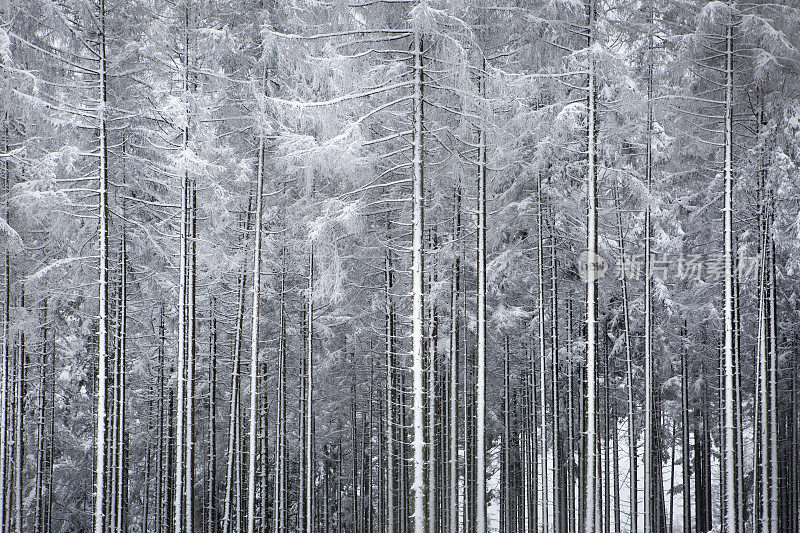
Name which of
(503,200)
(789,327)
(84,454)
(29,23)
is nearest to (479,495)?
(503,200)

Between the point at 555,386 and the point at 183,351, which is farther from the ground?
the point at 183,351

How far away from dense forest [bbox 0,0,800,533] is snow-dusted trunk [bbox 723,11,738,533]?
60 mm

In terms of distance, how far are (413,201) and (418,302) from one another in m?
1.89

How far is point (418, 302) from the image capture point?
1201 centimetres

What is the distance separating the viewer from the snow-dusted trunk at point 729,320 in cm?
1403

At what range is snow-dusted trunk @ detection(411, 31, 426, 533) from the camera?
11.6m

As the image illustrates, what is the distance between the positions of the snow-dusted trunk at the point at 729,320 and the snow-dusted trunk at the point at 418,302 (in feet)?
22.5

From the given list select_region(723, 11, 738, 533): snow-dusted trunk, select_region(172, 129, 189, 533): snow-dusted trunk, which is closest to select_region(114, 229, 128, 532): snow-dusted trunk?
select_region(172, 129, 189, 533): snow-dusted trunk

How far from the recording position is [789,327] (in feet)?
60.5

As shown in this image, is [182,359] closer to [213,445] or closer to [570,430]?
[213,445]

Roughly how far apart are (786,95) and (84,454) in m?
24.1

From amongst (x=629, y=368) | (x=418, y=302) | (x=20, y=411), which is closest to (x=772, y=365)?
(x=629, y=368)

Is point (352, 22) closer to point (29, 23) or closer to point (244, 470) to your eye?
point (29, 23)

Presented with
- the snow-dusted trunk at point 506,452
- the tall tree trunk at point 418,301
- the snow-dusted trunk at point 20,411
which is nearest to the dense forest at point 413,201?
the tall tree trunk at point 418,301
